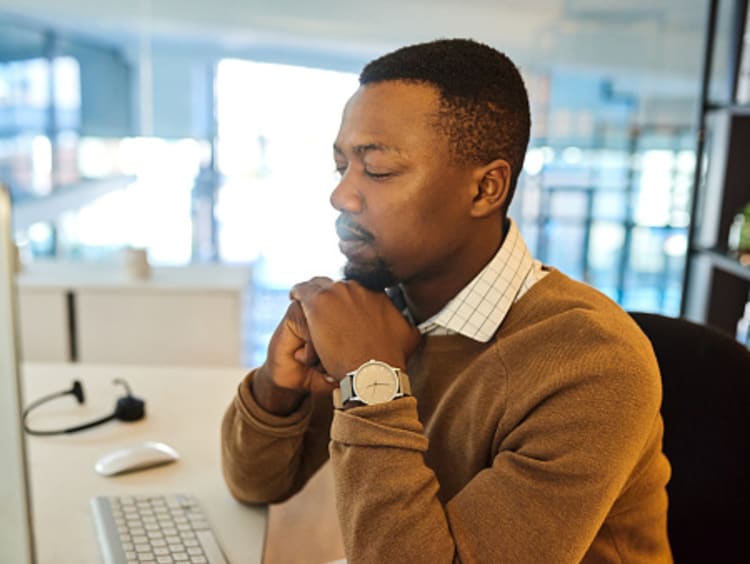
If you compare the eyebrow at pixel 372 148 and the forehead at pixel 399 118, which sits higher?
the forehead at pixel 399 118

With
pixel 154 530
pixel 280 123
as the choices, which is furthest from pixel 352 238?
pixel 280 123

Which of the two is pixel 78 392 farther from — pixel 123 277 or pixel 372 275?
pixel 123 277

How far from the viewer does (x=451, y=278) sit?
3.14 feet

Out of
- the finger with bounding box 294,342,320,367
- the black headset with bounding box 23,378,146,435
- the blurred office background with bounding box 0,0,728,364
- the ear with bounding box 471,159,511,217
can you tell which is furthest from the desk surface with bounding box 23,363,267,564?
the blurred office background with bounding box 0,0,728,364

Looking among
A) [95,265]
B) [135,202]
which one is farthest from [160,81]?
[95,265]

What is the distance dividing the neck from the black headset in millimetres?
651

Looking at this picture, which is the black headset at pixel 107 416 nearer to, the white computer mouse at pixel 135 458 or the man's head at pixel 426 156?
the white computer mouse at pixel 135 458

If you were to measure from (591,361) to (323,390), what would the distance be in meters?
0.41

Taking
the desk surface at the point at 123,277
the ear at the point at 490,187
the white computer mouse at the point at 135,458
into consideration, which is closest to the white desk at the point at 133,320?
the desk surface at the point at 123,277

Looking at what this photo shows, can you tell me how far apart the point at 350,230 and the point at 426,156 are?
14 cm

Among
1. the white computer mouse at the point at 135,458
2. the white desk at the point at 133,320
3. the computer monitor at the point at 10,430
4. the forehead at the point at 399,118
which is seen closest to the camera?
the computer monitor at the point at 10,430

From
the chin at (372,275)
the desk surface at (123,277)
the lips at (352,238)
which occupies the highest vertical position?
the lips at (352,238)

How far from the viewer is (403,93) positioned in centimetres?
86

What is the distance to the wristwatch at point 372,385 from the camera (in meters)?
0.78
